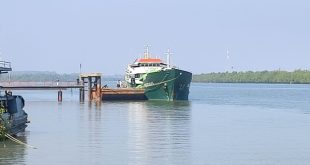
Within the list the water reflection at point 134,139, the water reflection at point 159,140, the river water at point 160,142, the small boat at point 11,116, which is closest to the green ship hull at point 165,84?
the water reflection at point 134,139

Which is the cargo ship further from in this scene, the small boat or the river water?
the small boat

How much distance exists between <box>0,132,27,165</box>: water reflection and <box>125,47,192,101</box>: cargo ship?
52589mm

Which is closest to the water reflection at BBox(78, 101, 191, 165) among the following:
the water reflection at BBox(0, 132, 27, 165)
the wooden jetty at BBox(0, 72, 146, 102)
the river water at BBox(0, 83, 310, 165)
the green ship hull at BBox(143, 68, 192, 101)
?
the river water at BBox(0, 83, 310, 165)

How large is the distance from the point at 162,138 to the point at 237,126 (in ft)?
34.3

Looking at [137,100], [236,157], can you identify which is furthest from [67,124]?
[137,100]

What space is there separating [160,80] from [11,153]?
57839 mm

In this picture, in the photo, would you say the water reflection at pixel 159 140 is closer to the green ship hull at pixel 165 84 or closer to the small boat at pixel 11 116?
the small boat at pixel 11 116

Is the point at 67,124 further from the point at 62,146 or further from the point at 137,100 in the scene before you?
the point at 137,100

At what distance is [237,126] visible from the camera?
159 ft

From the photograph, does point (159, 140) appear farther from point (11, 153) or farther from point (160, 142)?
point (11, 153)

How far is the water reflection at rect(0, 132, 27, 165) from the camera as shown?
2946 centimetres

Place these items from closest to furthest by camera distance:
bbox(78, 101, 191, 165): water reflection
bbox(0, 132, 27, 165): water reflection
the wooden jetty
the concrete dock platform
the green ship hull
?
bbox(0, 132, 27, 165): water reflection, bbox(78, 101, 191, 165): water reflection, the wooden jetty, the concrete dock platform, the green ship hull

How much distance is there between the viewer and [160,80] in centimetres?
8906

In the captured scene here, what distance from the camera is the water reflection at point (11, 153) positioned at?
29461mm
